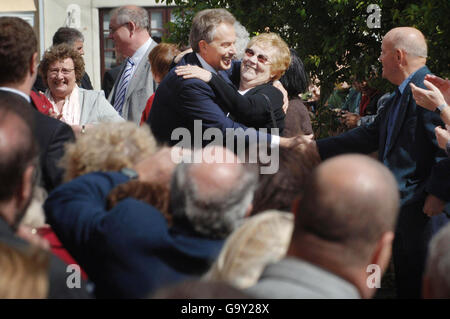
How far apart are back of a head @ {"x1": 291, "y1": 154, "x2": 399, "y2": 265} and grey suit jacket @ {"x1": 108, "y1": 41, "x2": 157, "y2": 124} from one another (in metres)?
3.98

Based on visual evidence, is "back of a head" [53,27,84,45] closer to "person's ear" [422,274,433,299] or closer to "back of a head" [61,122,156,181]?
"back of a head" [61,122,156,181]

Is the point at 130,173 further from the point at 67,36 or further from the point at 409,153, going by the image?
the point at 67,36

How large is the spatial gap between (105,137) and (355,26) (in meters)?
4.45

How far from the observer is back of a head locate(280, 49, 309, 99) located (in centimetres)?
545

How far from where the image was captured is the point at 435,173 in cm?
428

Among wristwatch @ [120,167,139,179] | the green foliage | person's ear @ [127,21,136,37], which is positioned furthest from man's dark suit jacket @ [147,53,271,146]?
the green foliage

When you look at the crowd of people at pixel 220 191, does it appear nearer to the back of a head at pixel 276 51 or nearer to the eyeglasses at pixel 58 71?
the back of a head at pixel 276 51

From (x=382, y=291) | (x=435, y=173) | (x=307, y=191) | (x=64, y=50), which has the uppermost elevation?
(x=64, y=50)

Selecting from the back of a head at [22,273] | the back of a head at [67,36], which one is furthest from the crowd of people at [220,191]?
the back of a head at [67,36]

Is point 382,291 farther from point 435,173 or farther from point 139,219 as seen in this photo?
point 139,219

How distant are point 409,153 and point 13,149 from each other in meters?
3.14

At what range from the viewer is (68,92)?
5680 mm

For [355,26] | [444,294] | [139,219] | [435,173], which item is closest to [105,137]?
[139,219]

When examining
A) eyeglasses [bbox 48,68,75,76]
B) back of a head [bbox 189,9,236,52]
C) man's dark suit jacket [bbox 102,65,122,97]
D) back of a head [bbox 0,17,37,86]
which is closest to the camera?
back of a head [bbox 0,17,37,86]
